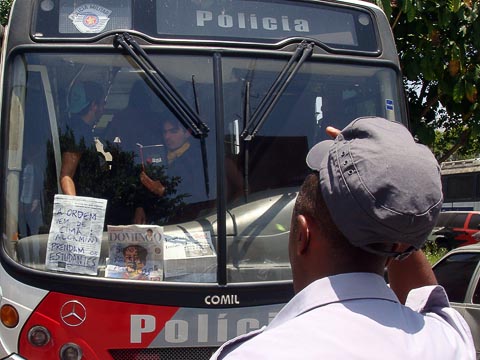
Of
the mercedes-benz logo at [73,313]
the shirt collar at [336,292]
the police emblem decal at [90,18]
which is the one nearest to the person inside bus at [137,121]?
the police emblem decal at [90,18]

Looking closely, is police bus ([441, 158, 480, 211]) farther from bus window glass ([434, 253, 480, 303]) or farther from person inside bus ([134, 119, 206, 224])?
person inside bus ([134, 119, 206, 224])

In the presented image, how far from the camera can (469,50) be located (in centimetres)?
907

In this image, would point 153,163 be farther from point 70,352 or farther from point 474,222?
point 474,222

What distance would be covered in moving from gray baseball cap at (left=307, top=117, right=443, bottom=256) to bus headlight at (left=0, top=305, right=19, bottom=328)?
2.60 metres

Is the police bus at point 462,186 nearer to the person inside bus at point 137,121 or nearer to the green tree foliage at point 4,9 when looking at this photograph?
the green tree foliage at point 4,9

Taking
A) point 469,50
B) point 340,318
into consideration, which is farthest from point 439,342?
point 469,50

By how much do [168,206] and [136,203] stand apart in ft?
0.57

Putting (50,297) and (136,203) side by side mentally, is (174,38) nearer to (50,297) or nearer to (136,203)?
(136,203)

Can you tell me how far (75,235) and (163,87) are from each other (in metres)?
0.93

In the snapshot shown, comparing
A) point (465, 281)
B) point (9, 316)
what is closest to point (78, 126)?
point (9, 316)

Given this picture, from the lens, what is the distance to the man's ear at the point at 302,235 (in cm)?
142

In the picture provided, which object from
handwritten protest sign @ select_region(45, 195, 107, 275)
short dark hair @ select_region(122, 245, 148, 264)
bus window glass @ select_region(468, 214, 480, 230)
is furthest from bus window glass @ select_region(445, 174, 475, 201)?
handwritten protest sign @ select_region(45, 195, 107, 275)

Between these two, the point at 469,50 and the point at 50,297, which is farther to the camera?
the point at 469,50

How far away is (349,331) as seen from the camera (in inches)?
48.9
